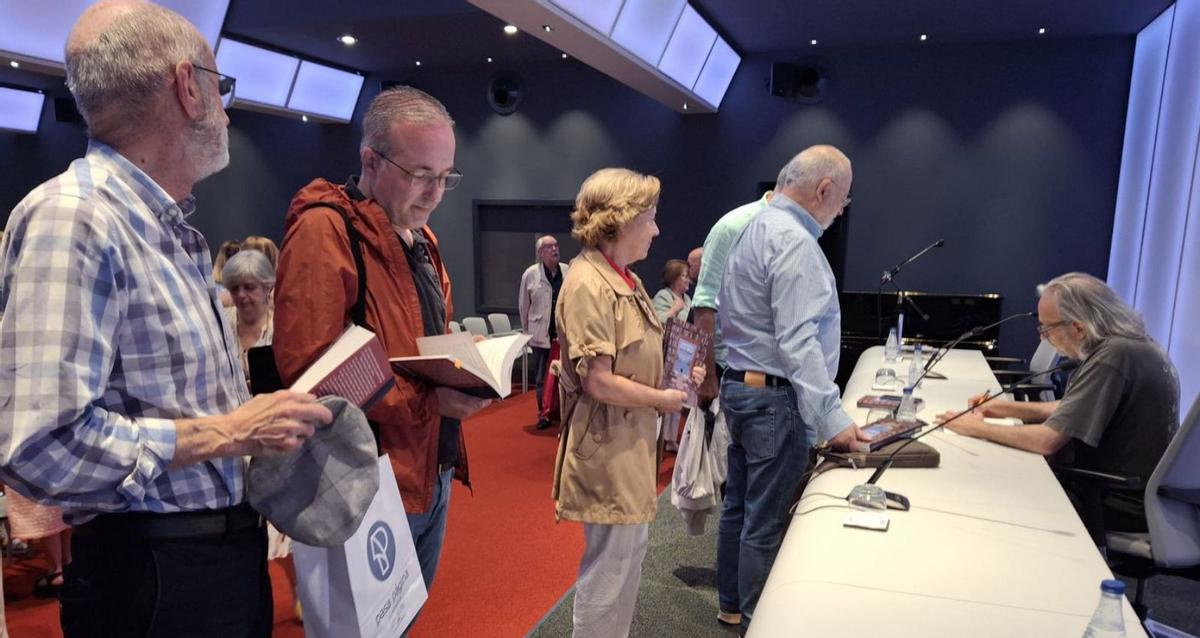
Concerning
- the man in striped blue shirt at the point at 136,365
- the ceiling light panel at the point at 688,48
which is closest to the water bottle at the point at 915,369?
the man in striped blue shirt at the point at 136,365

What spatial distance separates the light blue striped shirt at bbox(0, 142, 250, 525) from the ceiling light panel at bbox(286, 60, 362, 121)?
762 centimetres

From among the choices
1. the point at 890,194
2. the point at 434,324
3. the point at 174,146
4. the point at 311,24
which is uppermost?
the point at 311,24

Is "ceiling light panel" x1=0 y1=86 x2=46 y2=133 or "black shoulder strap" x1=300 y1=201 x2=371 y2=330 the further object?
"ceiling light panel" x1=0 y1=86 x2=46 y2=133

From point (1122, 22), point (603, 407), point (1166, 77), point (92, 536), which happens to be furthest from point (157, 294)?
point (1122, 22)

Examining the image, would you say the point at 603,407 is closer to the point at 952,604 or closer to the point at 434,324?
the point at 434,324

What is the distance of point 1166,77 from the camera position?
5.28m

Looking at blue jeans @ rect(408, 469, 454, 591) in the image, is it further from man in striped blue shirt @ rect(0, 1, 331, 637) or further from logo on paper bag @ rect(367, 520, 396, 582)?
man in striped blue shirt @ rect(0, 1, 331, 637)

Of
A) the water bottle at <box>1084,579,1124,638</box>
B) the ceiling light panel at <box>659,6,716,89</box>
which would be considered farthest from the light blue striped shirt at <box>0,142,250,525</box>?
the ceiling light panel at <box>659,6,716,89</box>

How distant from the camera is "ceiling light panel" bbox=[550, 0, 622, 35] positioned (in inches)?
173

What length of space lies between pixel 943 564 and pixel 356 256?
4.57 feet

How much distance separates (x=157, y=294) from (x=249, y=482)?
1.02 ft

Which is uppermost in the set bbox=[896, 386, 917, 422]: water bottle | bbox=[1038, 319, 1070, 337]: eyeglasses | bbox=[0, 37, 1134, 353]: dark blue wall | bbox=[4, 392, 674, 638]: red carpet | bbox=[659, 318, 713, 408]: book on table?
bbox=[0, 37, 1134, 353]: dark blue wall

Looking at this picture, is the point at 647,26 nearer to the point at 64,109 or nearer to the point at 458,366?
the point at 458,366

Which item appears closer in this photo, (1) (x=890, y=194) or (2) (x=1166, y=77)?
(2) (x=1166, y=77)
